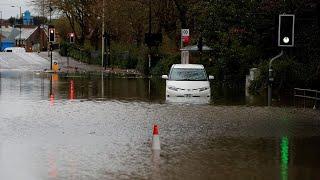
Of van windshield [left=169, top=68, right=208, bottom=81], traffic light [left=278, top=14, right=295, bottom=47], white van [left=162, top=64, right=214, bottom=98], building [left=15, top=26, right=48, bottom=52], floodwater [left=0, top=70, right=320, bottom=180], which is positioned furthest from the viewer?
building [left=15, top=26, right=48, bottom=52]

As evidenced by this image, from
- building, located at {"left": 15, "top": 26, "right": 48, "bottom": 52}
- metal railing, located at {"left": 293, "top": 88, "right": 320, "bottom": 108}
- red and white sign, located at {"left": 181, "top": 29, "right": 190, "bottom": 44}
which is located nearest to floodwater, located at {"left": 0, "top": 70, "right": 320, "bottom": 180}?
metal railing, located at {"left": 293, "top": 88, "right": 320, "bottom": 108}

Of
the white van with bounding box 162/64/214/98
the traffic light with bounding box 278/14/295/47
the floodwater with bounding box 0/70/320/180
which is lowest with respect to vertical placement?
the floodwater with bounding box 0/70/320/180

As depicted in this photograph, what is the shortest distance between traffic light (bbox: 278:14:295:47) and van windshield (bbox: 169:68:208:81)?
19.8 ft

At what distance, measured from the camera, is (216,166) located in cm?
1158

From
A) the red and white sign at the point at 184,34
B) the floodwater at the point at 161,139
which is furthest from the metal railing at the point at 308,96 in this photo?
the red and white sign at the point at 184,34

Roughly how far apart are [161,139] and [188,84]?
11.3 metres

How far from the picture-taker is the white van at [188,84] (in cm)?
2608

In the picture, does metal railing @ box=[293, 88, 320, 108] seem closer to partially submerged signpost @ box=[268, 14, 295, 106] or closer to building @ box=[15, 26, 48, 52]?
partially submerged signpost @ box=[268, 14, 295, 106]

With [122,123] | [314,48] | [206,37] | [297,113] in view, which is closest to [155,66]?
[206,37]

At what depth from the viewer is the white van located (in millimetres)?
26078

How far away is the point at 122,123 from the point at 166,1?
4021 centimetres

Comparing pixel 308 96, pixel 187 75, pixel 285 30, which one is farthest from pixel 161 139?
pixel 187 75

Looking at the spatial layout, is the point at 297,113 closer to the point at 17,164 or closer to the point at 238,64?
the point at 17,164

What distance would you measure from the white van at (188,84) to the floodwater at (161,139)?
1242mm
